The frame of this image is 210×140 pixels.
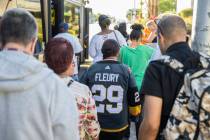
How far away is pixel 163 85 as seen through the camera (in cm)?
268

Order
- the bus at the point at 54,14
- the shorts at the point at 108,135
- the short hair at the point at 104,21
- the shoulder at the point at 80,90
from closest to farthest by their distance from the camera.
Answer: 1. the shoulder at the point at 80,90
2. the shorts at the point at 108,135
3. the short hair at the point at 104,21
4. the bus at the point at 54,14

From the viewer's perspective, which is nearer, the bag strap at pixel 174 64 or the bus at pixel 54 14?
the bag strap at pixel 174 64

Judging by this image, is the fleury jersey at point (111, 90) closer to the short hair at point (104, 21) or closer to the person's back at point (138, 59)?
the person's back at point (138, 59)

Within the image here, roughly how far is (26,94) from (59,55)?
0.74 m

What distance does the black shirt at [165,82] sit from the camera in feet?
8.75

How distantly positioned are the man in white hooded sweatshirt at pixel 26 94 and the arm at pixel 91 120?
78 centimetres

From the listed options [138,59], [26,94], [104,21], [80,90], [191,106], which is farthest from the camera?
[104,21]

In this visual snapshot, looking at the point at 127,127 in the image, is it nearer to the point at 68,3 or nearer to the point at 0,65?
the point at 0,65

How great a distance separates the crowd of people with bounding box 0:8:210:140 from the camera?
2.10 metres

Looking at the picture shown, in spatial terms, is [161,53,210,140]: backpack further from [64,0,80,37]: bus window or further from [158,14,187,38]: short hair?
[64,0,80,37]: bus window

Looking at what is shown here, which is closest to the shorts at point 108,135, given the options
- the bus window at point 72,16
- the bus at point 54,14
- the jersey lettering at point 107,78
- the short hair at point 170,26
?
the jersey lettering at point 107,78

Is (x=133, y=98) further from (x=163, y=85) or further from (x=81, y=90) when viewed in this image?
(x=163, y=85)

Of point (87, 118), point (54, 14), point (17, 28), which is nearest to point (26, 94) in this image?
point (17, 28)

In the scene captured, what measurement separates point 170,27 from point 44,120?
1269 millimetres
